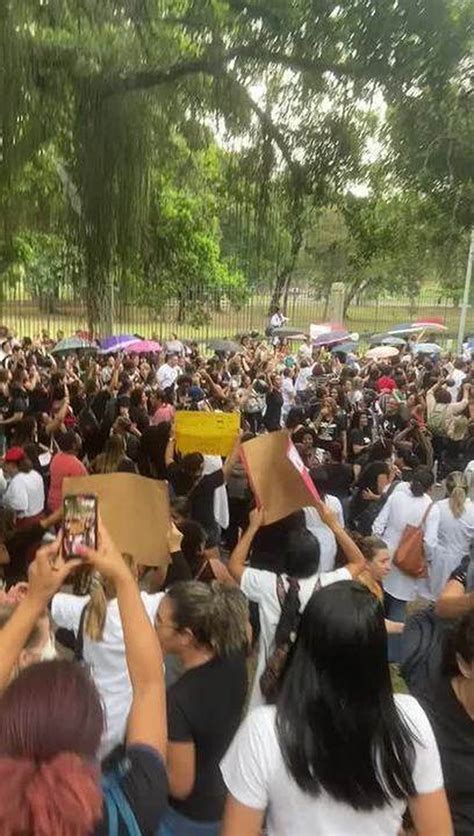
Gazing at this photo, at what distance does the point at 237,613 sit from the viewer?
2797 millimetres

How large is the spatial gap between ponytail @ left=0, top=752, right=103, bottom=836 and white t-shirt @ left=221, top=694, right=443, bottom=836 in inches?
19.7

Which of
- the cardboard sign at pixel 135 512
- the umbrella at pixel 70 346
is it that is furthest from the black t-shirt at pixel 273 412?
the cardboard sign at pixel 135 512

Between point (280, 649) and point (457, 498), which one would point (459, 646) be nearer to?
point (280, 649)

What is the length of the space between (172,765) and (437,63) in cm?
475

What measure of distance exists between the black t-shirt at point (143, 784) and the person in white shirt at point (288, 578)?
5.71ft

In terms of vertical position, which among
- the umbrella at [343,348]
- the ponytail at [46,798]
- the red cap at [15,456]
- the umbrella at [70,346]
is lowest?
the umbrella at [343,348]

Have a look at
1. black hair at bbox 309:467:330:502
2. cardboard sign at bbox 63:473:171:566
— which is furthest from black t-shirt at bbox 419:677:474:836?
black hair at bbox 309:467:330:502

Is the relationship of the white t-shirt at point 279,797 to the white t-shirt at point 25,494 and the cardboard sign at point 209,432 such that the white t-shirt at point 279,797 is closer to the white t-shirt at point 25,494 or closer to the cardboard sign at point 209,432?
the white t-shirt at point 25,494

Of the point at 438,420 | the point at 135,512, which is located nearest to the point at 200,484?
the point at 135,512

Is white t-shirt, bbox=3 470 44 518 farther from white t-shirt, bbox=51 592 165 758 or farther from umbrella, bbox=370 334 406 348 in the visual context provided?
umbrella, bbox=370 334 406 348

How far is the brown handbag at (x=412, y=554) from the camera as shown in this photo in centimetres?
551

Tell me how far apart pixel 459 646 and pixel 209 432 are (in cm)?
503

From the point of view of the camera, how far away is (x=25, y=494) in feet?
19.8

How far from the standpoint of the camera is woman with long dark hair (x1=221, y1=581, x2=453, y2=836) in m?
1.80
